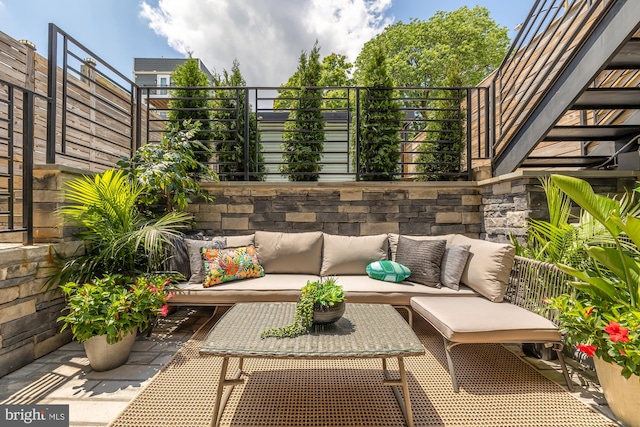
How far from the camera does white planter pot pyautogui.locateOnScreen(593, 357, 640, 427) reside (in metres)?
1.62

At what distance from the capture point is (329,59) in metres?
13.0

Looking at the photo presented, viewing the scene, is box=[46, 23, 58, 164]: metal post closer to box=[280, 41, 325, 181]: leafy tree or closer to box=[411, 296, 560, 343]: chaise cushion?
box=[280, 41, 325, 181]: leafy tree

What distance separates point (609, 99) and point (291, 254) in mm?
3171

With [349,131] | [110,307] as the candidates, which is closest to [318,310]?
[110,307]

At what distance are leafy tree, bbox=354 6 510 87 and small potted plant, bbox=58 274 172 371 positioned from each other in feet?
39.3

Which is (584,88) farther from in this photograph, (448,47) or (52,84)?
(448,47)

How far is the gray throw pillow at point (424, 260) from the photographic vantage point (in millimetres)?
2941

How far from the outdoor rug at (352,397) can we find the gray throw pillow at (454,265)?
2.16ft

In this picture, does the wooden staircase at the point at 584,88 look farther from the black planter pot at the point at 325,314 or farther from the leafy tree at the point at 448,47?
the leafy tree at the point at 448,47

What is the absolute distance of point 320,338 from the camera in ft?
5.62

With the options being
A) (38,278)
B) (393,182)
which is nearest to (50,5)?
(38,278)

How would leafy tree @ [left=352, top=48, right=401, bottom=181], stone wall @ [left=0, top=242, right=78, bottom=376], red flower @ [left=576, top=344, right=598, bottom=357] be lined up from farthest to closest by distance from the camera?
1. leafy tree @ [left=352, top=48, right=401, bottom=181]
2. stone wall @ [left=0, top=242, right=78, bottom=376]
3. red flower @ [left=576, top=344, right=598, bottom=357]

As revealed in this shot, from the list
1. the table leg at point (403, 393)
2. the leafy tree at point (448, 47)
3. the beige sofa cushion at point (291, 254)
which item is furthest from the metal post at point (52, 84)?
the leafy tree at point (448, 47)

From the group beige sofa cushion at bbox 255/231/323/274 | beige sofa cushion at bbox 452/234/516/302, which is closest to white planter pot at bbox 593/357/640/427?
beige sofa cushion at bbox 452/234/516/302
